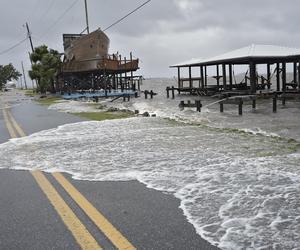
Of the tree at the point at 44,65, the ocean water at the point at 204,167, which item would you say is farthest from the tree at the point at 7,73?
the ocean water at the point at 204,167

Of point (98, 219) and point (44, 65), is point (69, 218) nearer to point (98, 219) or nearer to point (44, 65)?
point (98, 219)

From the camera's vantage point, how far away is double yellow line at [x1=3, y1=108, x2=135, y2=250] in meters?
4.21

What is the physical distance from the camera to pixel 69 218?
4961 millimetres

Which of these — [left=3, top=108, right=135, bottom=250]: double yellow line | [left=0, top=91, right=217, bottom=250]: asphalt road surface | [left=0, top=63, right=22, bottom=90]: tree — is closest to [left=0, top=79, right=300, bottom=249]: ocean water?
[left=0, top=91, right=217, bottom=250]: asphalt road surface

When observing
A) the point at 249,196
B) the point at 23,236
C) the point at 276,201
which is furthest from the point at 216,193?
the point at 23,236

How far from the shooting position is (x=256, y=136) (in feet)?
36.2

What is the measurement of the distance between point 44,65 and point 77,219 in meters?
57.9

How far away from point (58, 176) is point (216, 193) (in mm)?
2851

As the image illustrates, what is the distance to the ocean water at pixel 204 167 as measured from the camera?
4.55 metres

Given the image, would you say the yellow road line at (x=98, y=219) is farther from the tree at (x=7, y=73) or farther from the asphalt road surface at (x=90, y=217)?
the tree at (x=7, y=73)

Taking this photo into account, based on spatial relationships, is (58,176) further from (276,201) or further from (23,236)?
(276,201)

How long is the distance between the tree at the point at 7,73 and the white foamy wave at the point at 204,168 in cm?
13851

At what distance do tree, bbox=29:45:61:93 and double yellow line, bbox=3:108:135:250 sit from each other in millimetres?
54786

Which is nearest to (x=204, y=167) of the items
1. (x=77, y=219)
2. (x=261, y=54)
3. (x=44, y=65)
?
(x=77, y=219)
